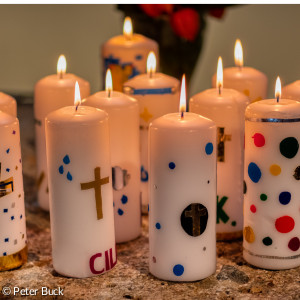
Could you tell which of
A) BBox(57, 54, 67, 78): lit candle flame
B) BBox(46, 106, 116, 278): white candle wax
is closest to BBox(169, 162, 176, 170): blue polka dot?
BBox(46, 106, 116, 278): white candle wax

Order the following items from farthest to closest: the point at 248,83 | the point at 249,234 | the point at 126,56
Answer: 1. the point at 126,56
2. the point at 248,83
3. the point at 249,234

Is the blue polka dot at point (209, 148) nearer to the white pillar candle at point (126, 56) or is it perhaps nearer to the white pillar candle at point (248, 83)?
the white pillar candle at point (248, 83)

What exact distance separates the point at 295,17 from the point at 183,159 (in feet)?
4.25

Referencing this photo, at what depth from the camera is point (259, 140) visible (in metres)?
1.23

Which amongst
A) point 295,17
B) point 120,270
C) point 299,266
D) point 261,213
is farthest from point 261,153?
point 295,17

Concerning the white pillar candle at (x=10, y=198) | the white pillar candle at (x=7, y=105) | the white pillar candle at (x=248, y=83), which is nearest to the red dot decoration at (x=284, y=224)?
the white pillar candle at (x=248, y=83)

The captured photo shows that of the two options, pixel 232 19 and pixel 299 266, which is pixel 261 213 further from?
pixel 232 19

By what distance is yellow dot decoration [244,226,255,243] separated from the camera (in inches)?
50.1

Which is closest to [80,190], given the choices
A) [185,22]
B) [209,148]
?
[209,148]

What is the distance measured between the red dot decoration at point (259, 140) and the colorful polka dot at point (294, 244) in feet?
0.61

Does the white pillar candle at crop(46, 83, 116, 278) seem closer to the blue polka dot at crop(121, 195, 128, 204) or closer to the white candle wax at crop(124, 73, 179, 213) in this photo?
the blue polka dot at crop(121, 195, 128, 204)

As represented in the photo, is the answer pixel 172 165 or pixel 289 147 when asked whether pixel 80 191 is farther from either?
pixel 289 147

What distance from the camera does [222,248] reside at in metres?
1.36

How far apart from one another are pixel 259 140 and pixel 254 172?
6 cm
